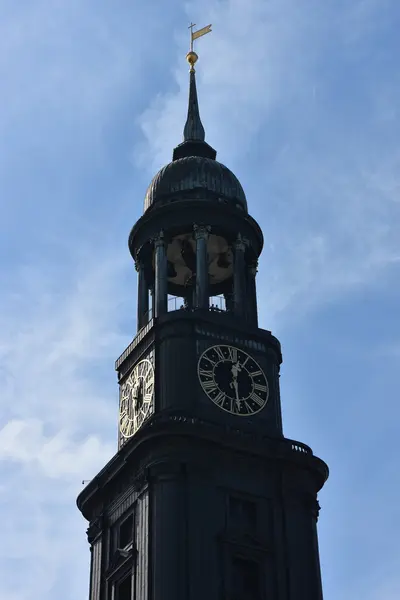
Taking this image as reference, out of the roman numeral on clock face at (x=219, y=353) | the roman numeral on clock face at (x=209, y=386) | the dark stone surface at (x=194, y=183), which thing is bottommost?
the roman numeral on clock face at (x=209, y=386)

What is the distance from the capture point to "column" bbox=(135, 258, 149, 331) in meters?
72.4

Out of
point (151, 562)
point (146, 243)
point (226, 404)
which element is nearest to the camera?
point (151, 562)

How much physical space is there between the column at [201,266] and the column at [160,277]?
1536 millimetres

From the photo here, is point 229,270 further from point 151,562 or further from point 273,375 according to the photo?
point 151,562

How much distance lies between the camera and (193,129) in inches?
3130

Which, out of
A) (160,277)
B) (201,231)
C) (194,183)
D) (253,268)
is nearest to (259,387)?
(160,277)

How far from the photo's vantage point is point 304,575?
6338 cm

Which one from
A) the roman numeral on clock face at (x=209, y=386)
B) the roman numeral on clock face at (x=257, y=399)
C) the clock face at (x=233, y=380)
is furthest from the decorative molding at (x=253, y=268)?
the roman numeral on clock face at (x=209, y=386)

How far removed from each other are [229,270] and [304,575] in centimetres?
1852

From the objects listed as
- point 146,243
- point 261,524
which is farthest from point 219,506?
point 146,243

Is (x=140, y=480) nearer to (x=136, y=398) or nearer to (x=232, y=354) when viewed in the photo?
(x=136, y=398)

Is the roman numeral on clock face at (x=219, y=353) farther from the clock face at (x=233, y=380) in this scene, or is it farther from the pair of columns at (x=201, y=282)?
the pair of columns at (x=201, y=282)

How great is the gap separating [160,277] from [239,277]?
3838 millimetres

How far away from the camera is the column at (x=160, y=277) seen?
230 ft
